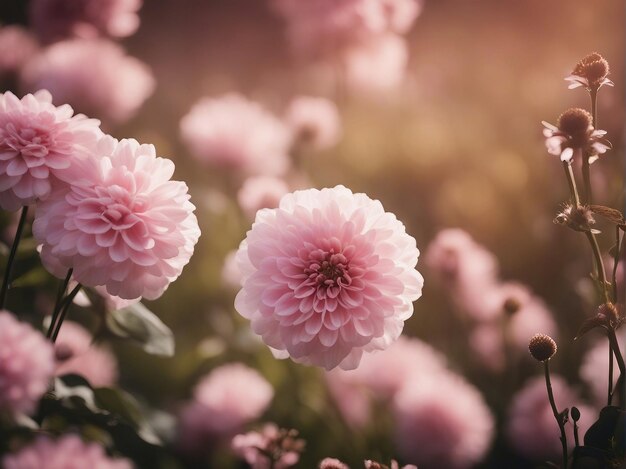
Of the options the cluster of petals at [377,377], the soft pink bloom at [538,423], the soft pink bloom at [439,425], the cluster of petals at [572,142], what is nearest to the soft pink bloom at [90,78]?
the cluster of petals at [377,377]

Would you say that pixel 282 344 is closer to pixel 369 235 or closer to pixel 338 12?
pixel 369 235

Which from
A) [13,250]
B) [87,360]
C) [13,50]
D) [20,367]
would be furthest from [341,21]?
[20,367]

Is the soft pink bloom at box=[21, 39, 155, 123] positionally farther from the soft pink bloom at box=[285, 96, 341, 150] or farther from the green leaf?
the green leaf

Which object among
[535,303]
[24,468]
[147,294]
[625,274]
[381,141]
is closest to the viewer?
[24,468]

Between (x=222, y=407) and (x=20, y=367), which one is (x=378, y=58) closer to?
→ (x=222, y=407)

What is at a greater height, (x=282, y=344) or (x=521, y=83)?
(x=521, y=83)

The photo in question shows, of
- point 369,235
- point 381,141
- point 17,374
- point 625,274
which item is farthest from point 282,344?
point 381,141
